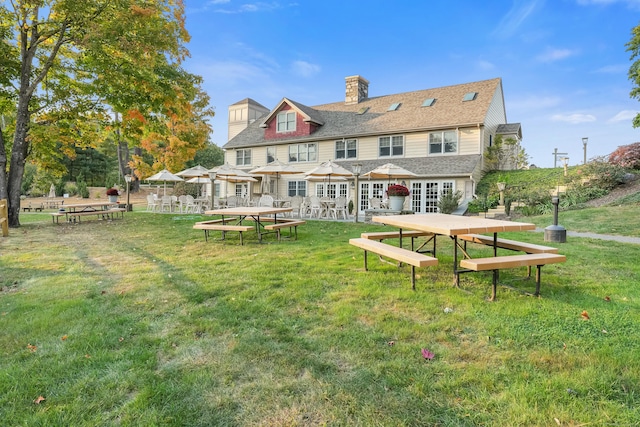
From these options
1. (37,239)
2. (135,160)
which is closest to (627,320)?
(37,239)

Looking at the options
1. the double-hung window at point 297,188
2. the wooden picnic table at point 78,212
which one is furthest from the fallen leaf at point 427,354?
the double-hung window at point 297,188

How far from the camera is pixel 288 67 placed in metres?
21.1

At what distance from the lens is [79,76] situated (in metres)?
13.1

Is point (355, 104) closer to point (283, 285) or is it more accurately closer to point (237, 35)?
point (237, 35)

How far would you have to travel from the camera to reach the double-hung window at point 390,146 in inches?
745

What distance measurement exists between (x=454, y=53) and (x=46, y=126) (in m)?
18.6

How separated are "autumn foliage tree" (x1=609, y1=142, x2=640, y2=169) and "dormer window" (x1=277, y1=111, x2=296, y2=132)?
16935mm

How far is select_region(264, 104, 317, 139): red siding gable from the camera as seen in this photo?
2189 centimetres

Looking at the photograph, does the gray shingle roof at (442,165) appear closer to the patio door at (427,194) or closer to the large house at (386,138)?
the large house at (386,138)

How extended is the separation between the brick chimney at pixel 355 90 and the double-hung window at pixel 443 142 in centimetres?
750

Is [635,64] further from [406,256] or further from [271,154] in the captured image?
[406,256]

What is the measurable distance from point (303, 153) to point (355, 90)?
6088 millimetres

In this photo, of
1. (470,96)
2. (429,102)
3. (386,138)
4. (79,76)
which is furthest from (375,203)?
(79,76)

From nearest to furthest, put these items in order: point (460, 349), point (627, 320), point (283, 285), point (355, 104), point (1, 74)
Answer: point (460, 349)
point (627, 320)
point (283, 285)
point (1, 74)
point (355, 104)
